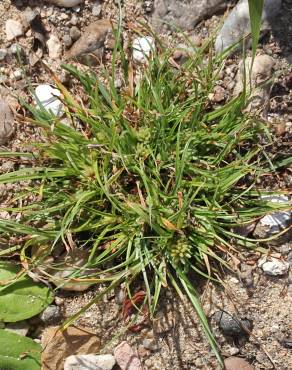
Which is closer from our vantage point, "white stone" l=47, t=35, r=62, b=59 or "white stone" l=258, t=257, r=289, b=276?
"white stone" l=258, t=257, r=289, b=276

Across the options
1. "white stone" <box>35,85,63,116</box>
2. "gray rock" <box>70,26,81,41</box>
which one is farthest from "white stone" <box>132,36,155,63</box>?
"white stone" <box>35,85,63,116</box>

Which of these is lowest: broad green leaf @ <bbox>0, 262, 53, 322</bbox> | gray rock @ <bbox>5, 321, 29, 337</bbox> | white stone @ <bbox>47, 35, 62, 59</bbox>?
gray rock @ <bbox>5, 321, 29, 337</bbox>

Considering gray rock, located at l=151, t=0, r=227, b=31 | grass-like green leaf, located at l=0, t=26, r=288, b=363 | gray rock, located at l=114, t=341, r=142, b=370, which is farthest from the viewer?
gray rock, located at l=151, t=0, r=227, b=31

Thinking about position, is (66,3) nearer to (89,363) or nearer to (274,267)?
(274,267)

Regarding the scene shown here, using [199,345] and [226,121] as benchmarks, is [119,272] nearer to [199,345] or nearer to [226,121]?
[199,345]

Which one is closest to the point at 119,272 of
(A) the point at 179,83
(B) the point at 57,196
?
(B) the point at 57,196

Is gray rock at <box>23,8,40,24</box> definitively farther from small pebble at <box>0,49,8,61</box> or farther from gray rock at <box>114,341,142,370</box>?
gray rock at <box>114,341,142,370</box>
